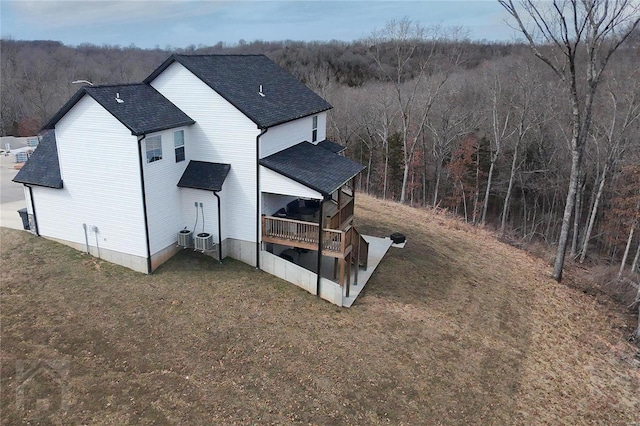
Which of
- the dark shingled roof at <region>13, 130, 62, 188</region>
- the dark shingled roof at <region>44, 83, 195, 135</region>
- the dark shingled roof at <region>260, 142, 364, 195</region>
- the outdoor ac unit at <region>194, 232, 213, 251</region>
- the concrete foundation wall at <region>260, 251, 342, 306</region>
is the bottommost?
the concrete foundation wall at <region>260, 251, 342, 306</region>

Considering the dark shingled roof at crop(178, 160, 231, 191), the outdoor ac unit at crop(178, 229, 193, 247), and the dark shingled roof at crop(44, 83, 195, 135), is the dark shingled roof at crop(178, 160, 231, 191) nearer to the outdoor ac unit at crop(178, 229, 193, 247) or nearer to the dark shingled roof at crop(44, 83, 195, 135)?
the dark shingled roof at crop(44, 83, 195, 135)

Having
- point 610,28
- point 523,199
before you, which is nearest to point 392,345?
point 610,28

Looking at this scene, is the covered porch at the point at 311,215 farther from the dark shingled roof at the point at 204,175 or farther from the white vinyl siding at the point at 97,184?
the white vinyl siding at the point at 97,184

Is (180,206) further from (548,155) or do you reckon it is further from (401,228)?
(548,155)

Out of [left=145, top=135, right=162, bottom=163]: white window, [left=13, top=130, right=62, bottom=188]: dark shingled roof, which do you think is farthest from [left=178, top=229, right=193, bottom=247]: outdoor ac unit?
[left=13, top=130, right=62, bottom=188]: dark shingled roof

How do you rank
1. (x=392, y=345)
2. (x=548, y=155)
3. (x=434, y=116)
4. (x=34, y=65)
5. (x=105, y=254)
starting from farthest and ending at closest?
1. (x=34, y=65)
2. (x=434, y=116)
3. (x=548, y=155)
4. (x=105, y=254)
5. (x=392, y=345)
